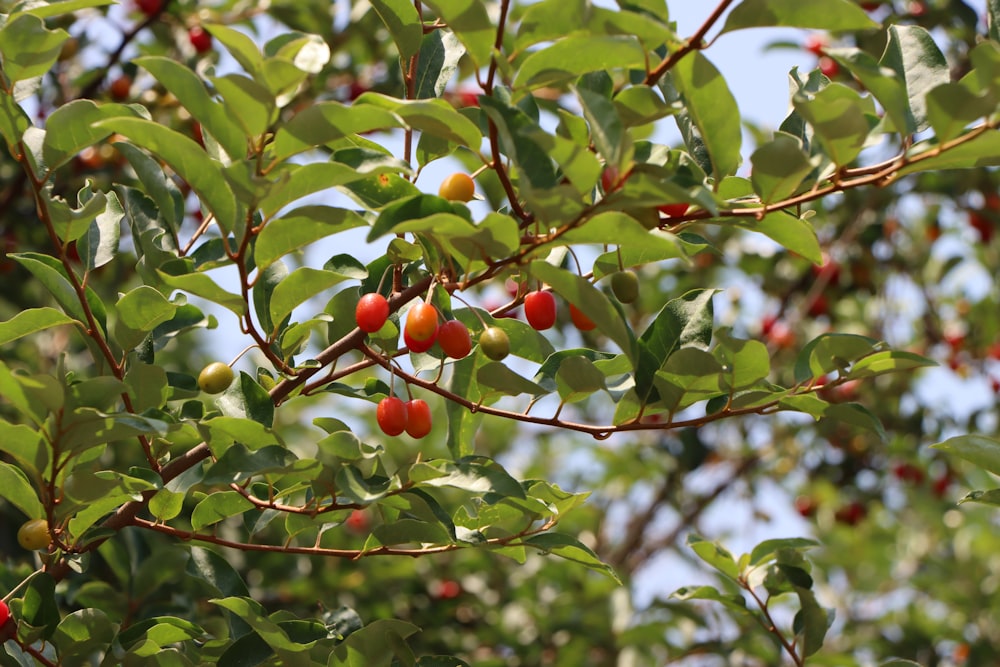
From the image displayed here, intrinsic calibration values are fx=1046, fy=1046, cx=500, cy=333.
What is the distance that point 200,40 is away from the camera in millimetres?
4086

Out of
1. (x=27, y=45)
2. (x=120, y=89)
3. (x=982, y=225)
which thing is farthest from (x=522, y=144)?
(x=982, y=225)

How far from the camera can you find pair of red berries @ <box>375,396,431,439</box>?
1.57m

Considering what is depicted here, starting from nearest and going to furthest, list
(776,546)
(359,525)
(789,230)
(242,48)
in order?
(242,48)
(789,230)
(776,546)
(359,525)

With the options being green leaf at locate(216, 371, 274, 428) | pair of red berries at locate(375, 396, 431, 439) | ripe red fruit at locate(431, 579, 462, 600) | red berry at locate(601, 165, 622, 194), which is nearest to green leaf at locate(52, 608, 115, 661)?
green leaf at locate(216, 371, 274, 428)

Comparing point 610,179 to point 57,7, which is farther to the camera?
point 57,7

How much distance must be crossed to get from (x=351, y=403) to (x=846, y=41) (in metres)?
3.11

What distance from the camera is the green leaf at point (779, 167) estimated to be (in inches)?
50.9

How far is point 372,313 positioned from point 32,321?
0.52 metres

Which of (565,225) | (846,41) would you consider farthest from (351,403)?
(565,225)

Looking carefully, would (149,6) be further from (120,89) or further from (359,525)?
(359,525)

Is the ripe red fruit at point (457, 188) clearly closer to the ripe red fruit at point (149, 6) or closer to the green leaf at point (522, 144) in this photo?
the green leaf at point (522, 144)

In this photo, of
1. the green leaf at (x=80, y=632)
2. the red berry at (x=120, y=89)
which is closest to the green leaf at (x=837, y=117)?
the green leaf at (x=80, y=632)

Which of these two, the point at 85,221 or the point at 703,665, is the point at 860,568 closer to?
the point at 703,665

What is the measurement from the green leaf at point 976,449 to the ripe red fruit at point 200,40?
3253 millimetres
